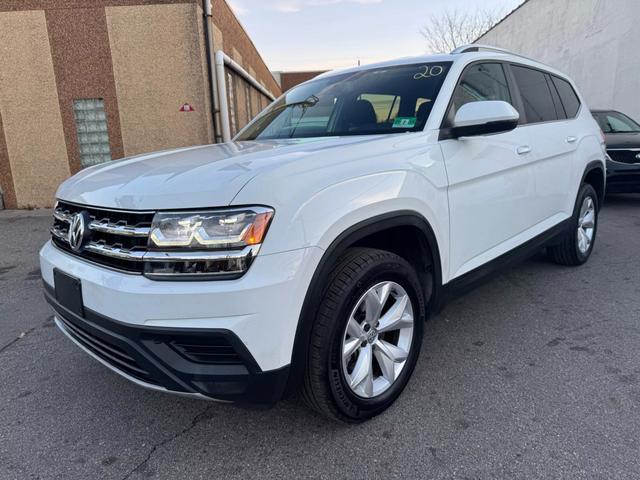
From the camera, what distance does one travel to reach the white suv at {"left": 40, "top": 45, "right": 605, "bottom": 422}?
173cm

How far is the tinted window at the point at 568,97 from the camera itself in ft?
13.9

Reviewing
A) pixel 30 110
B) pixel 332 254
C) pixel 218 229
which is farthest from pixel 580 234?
pixel 30 110

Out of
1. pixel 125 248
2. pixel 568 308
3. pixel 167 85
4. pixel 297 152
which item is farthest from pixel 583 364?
pixel 167 85

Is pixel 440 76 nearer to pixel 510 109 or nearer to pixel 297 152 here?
pixel 510 109

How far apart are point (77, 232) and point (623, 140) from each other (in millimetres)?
8708

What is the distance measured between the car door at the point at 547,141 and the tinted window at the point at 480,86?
243mm

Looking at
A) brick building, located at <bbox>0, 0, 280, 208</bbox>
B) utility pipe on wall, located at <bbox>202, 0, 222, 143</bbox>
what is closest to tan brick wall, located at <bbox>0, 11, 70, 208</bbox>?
brick building, located at <bbox>0, 0, 280, 208</bbox>

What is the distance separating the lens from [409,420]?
230 centimetres

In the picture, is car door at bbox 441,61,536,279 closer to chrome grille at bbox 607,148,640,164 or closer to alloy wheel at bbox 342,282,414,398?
alloy wheel at bbox 342,282,414,398

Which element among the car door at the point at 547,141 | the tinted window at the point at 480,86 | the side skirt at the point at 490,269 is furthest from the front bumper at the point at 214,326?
the car door at the point at 547,141

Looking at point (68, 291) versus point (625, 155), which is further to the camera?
point (625, 155)

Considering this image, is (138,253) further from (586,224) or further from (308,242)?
(586,224)

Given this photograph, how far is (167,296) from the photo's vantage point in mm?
1713

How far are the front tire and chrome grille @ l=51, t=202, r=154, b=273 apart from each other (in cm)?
77
